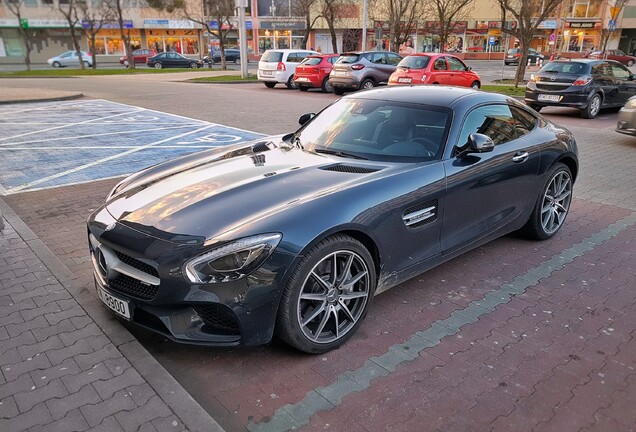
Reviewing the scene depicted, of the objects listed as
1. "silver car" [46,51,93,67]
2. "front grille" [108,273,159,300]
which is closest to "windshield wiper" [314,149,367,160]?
"front grille" [108,273,159,300]

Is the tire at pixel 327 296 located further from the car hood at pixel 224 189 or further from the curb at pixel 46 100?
the curb at pixel 46 100

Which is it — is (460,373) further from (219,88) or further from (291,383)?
(219,88)

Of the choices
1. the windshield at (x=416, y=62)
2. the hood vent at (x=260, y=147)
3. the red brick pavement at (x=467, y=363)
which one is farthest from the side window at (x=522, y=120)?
the windshield at (x=416, y=62)

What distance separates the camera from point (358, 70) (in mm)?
19141

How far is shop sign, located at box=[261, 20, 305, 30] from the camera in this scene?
186 ft

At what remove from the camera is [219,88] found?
73.6 ft

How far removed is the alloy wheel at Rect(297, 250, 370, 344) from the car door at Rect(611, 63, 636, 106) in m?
14.6

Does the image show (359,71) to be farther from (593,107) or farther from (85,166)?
(85,166)

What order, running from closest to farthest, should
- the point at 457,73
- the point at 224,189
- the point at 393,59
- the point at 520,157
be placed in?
the point at 224,189 → the point at 520,157 → the point at 457,73 → the point at 393,59

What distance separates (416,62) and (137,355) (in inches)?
633

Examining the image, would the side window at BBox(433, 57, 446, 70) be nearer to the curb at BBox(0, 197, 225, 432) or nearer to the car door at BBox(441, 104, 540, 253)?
the car door at BBox(441, 104, 540, 253)

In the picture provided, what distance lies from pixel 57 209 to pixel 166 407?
4.13 metres

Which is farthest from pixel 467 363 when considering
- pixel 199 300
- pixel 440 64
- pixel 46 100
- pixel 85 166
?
pixel 46 100

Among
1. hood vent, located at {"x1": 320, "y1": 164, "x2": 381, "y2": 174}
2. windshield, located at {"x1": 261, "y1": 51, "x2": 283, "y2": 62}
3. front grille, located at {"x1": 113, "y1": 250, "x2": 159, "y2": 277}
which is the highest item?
windshield, located at {"x1": 261, "y1": 51, "x2": 283, "y2": 62}
